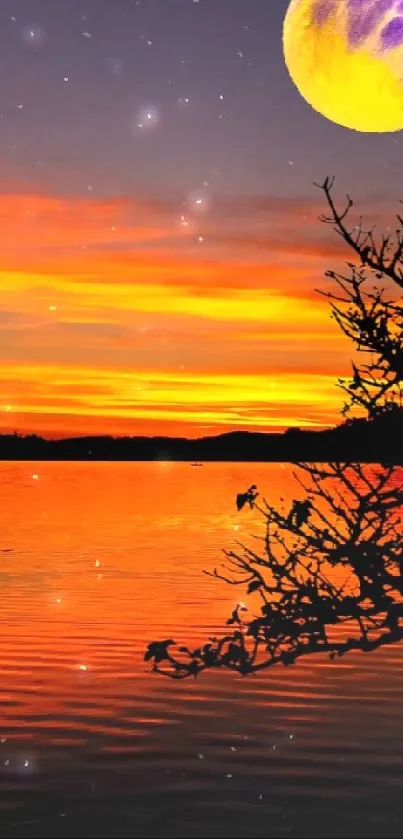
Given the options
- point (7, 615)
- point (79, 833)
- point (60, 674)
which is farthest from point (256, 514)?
point (79, 833)

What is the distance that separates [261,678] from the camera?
88.4 ft

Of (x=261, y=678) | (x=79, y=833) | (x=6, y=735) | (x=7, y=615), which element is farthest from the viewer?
(x=7, y=615)

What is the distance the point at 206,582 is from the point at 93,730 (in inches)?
1129

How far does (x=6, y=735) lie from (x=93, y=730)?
46.9 inches

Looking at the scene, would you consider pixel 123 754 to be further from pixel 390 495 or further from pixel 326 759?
pixel 390 495

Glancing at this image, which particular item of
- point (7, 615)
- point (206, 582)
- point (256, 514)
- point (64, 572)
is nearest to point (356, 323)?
point (7, 615)

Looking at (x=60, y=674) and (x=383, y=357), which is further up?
(x=383, y=357)

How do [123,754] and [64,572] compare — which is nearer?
[123,754]

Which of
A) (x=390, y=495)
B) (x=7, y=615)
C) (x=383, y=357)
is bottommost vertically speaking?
(x=7, y=615)

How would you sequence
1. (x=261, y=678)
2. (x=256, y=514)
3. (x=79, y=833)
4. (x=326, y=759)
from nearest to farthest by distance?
(x=79, y=833) < (x=326, y=759) < (x=261, y=678) < (x=256, y=514)

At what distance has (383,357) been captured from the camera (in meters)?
21.1

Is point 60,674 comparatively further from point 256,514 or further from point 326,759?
point 256,514

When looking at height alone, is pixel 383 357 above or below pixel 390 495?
above

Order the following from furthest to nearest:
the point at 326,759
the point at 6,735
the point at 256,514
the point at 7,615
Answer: the point at 256,514, the point at 7,615, the point at 6,735, the point at 326,759
